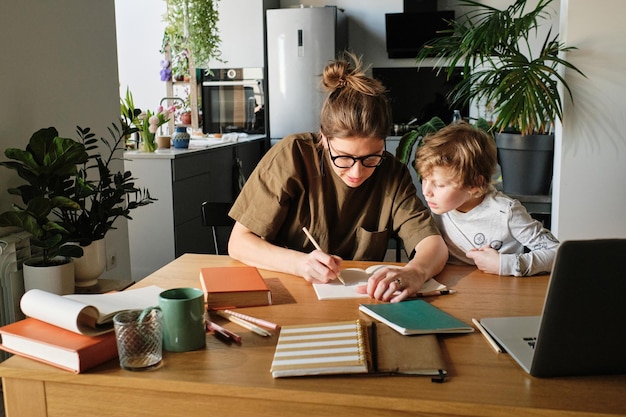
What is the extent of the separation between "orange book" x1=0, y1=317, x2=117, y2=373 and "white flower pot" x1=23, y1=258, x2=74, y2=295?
927 mm

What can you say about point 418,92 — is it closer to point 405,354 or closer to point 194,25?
point 194,25

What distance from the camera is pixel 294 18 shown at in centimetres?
547

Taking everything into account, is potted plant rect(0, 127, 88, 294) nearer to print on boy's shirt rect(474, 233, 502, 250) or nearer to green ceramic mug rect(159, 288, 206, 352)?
green ceramic mug rect(159, 288, 206, 352)

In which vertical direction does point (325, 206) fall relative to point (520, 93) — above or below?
below

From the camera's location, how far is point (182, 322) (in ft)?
3.59

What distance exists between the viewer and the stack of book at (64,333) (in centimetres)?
104

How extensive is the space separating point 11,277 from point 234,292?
3.48 ft

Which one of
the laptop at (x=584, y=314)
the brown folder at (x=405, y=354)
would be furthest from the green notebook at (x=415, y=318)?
the laptop at (x=584, y=314)

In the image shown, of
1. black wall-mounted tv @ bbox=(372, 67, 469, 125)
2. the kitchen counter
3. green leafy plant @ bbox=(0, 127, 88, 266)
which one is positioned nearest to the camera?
green leafy plant @ bbox=(0, 127, 88, 266)

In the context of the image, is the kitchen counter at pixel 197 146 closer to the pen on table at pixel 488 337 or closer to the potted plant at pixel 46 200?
the potted plant at pixel 46 200

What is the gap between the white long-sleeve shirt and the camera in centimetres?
181

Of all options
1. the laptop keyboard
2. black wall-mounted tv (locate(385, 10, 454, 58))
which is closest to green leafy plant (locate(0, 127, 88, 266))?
the laptop keyboard

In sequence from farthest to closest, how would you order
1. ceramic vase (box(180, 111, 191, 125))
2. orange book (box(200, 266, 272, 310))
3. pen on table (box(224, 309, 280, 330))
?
ceramic vase (box(180, 111, 191, 125)) < orange book (box(200, 266, 272, 310)) < pen on table (box(224, 309, 280, 330))

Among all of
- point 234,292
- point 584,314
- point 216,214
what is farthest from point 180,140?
point 584,314
